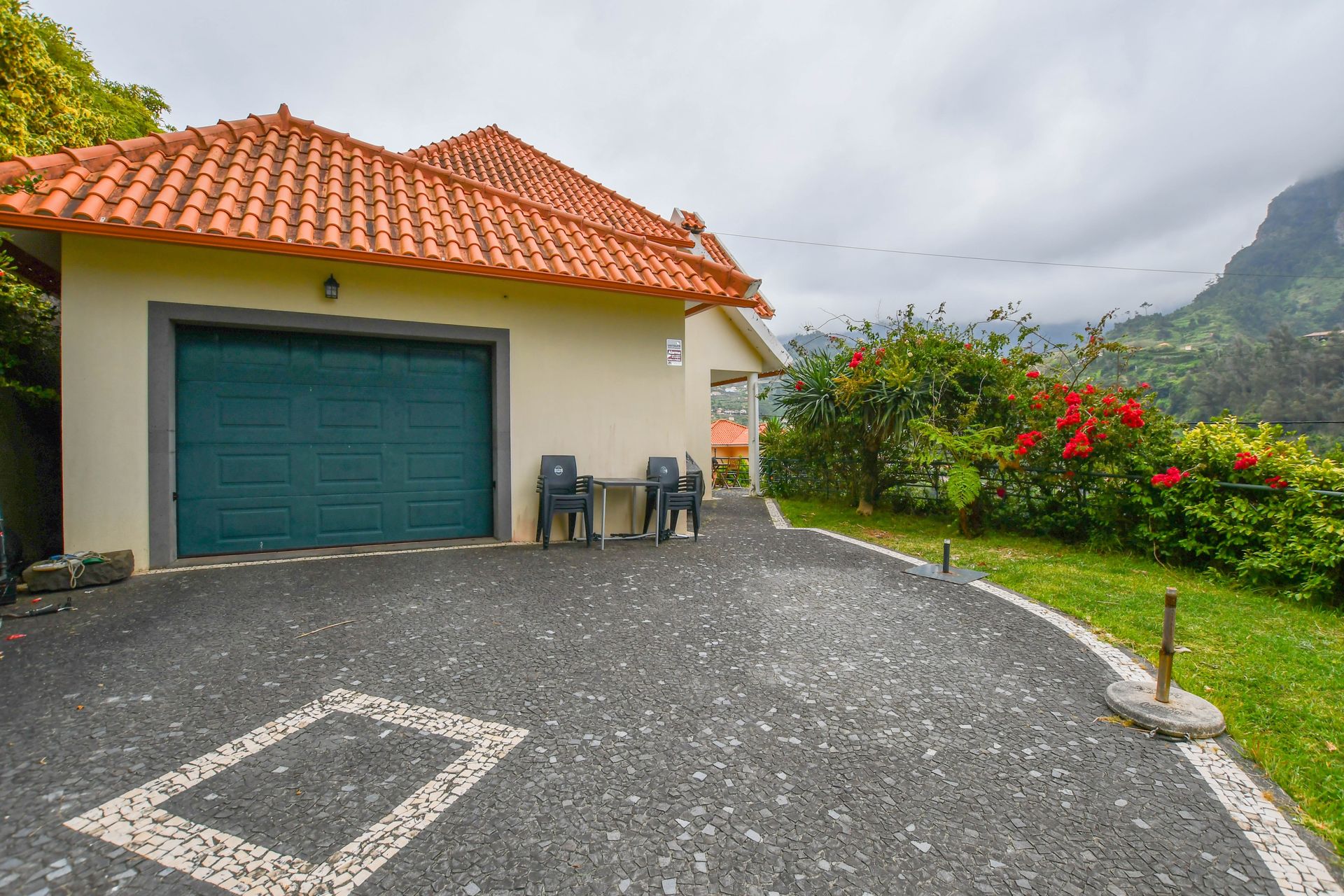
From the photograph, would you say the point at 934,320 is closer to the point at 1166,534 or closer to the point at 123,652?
the point at 1166,534

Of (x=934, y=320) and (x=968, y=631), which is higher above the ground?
(x=934, y=320)

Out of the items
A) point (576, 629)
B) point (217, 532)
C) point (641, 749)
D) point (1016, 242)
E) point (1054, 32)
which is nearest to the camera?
point (641, 749)

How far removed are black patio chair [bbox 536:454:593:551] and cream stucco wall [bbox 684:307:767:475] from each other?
5563mm

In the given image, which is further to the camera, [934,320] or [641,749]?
[934,320]

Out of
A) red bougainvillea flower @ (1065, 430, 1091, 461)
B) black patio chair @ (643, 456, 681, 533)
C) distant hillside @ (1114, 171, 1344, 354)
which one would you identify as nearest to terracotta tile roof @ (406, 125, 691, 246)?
black patio chair @ (643, 456, 681, 533)

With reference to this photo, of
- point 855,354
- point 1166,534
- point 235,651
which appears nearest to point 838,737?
point 235,651

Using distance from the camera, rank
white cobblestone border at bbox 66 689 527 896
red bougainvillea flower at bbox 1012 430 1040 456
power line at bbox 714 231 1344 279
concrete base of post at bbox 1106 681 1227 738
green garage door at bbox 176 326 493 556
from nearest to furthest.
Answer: white cobblestone border at bbox 66 689 527 896 → concrete base of post at bbox 1106 681 1227 738 → green garage door at bbox 176 326 493 556 → red bougainvillea flower at bbox 1012 430 1040 456 → power line at bbox 714 231 1344 279

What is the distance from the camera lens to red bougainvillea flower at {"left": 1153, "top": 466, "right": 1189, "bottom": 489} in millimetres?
6234

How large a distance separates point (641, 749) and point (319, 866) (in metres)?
1.20

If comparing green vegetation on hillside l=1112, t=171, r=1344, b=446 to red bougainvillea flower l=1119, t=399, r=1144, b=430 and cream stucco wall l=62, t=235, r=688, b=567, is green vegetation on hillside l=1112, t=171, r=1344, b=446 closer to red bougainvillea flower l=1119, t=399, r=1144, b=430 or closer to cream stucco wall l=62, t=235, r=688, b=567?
red bougainvillea flower l=1119, t=399, r=1144, b=430

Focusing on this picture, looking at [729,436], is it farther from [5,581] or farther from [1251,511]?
[5,581]

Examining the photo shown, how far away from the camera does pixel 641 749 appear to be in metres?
2.55

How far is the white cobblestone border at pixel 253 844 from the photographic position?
1.79 meters

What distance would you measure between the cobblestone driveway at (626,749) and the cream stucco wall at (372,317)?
4.48 ft
